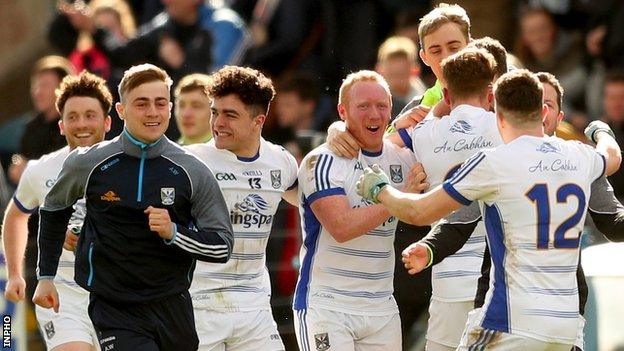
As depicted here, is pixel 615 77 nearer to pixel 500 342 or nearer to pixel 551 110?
pixel 551 110

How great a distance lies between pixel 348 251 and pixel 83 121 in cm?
227

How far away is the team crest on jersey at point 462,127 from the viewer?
9.59 m

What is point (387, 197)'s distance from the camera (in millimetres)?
8883

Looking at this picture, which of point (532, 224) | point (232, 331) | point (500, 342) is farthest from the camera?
point (232, 331)

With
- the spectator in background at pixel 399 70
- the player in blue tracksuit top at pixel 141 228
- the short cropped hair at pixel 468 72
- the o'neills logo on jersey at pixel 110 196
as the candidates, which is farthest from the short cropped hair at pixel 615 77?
the o'neills logo on jersey at pixel 110 196

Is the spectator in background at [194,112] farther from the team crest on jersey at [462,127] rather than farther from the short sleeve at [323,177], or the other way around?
the team crest on jersey at [462,127]

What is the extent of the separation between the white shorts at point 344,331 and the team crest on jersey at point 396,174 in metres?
0.87

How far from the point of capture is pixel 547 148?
338 inches

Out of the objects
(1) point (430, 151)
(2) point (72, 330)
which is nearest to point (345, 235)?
(1) point (430, 151)

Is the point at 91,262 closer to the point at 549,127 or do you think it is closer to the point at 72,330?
the point at 72,330

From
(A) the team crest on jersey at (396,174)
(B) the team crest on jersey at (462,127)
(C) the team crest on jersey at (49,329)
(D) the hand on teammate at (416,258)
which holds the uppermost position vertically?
(B) the team crest on jersey at (462,127)

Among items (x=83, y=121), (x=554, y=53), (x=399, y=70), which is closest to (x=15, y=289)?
(x=83, y=121)

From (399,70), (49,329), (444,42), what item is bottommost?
(49,329)

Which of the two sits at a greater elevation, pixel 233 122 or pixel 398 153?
pixel 233 122
